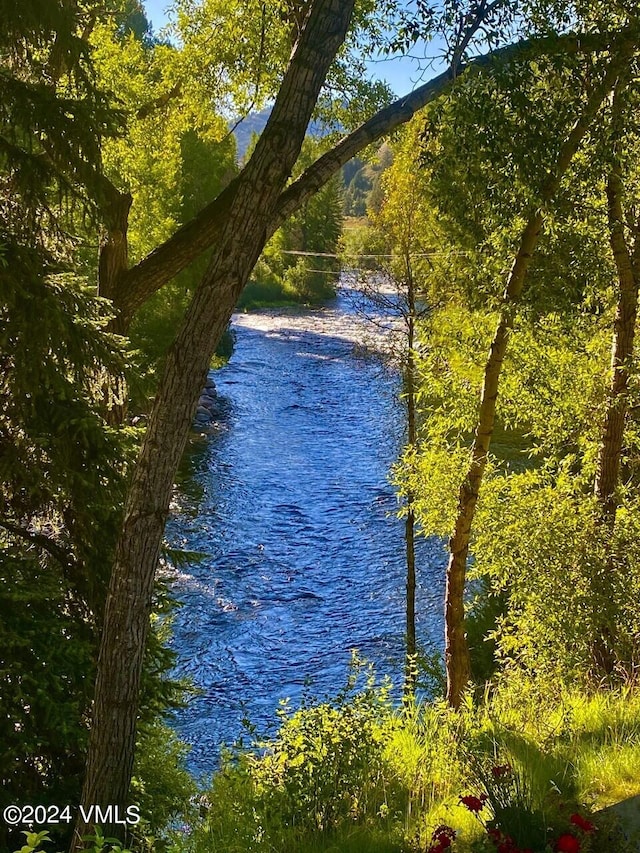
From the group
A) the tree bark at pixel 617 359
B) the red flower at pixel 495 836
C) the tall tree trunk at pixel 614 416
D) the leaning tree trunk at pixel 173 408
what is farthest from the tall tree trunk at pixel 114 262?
the tree bark at pixel 617 359

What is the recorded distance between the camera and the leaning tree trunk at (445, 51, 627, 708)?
631 centimetres

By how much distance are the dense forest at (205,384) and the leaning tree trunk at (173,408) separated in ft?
0.05

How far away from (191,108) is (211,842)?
6.97 m

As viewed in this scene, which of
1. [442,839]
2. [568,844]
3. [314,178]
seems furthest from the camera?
[314,178]

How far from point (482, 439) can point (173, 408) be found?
4216 mm

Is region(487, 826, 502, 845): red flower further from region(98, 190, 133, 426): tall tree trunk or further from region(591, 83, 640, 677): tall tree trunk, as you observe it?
region(591, 83, 640, 677): tall tree trunk

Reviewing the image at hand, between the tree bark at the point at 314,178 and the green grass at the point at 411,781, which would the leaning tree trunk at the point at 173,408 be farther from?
the green grass at the point at 411,781

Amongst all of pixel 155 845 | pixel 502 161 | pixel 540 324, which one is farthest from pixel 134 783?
pixel 540 324

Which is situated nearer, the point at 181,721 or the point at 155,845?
the point at 155,845

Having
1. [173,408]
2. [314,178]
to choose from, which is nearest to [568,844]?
[173,408]

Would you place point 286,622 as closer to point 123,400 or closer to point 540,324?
point 540,324

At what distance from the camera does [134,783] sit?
5.38m

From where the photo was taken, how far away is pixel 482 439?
25.4 ft

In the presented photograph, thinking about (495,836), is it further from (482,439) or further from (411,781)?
(482,439)
